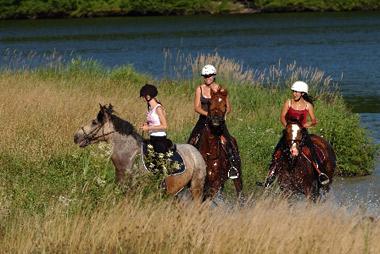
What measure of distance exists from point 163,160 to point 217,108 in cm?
176

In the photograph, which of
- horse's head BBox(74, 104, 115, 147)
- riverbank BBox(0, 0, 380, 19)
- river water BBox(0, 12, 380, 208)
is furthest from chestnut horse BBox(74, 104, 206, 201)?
riverbank BBox(0, 0, 380, 19)

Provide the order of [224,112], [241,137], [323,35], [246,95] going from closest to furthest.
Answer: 1. [224,112]
2. [241,137]
3. [246,95]
4. [323,35]

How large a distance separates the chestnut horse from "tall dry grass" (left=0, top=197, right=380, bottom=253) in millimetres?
1463

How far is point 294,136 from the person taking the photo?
14.3 m

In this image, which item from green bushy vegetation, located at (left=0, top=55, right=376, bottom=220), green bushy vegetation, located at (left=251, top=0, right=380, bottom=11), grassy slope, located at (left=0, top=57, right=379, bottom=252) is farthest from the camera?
green bushy vegetation, located at (left=251, top=0, right=380, bottom=11)

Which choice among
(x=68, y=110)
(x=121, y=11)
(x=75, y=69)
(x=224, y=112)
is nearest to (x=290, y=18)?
(x=121, y=11)

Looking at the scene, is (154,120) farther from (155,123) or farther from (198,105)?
(198,105)

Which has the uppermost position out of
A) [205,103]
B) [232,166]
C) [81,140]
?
[205,103]

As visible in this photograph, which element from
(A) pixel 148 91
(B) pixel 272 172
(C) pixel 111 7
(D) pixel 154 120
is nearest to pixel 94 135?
(D) pixel 154 120

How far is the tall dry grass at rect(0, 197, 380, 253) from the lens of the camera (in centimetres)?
977

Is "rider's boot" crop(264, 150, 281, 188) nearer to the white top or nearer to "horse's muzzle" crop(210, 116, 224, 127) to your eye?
"horse's muzzle" crop(210, 116, 224, 127)

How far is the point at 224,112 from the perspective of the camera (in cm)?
1390

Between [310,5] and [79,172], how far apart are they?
97.7m

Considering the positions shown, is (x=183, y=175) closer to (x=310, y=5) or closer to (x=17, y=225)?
(x=17, y=225)
